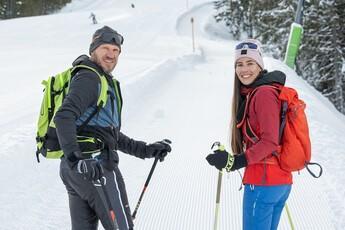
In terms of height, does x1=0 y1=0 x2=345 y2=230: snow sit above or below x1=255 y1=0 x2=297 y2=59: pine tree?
above

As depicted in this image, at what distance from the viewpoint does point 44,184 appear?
5371mm

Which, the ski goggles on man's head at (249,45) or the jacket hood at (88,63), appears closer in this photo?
the jacket hood at (88,63)

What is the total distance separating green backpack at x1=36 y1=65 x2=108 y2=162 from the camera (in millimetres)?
2824

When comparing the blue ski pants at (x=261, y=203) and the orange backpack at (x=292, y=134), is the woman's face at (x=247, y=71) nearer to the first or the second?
the orange backpack at (x=292, y=134)

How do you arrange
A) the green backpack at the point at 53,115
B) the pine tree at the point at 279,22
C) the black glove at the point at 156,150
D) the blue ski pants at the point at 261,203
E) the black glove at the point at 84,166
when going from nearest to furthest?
the black glove at the point at 84,166 < the green backpack at the point at 53,115 < the blue ski pants at the point at 261,203 < the black glove at the point at 156,150 < the pine tree at the point at 279,22

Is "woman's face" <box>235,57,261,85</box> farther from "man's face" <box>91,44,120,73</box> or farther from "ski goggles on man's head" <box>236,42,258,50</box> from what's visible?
"man's face" <box>91,44,120,73</box>

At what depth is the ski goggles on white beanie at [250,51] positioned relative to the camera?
308 centimetres

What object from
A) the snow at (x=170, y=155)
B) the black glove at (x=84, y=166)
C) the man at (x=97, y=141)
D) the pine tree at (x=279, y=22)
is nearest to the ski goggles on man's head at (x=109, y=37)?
the man at (x=97, y=141)

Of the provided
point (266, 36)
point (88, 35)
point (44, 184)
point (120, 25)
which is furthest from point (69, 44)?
point (44, 184)

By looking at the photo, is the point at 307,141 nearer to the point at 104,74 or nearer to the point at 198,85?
the point at 104,74

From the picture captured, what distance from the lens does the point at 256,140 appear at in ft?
9.47

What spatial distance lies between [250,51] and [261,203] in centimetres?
108

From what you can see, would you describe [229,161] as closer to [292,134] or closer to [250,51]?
[292,134]

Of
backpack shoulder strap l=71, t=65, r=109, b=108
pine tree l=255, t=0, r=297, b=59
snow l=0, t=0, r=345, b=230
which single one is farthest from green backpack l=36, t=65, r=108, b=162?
pine tree l=255, t=0, r=297, b=59
